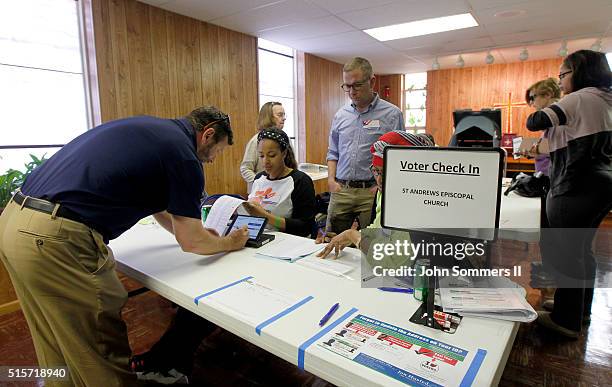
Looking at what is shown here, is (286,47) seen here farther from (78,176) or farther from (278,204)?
(78,176)

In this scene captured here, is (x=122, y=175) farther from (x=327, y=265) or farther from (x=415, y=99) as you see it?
(x=415, y=99)

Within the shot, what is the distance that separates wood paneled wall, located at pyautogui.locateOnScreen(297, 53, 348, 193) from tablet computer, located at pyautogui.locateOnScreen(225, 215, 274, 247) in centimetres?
449

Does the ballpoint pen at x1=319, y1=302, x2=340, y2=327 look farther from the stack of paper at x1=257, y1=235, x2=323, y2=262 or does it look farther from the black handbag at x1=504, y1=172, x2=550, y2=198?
the black handbag at x1=504, y1=172, x2=550, y2=198

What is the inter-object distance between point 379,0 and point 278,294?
326 centimetres

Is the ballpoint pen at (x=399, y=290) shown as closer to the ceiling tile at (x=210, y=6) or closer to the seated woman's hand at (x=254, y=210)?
the seated woman's hand at (x=254, y=210)

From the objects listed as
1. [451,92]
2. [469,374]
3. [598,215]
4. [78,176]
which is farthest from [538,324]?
[451,92]

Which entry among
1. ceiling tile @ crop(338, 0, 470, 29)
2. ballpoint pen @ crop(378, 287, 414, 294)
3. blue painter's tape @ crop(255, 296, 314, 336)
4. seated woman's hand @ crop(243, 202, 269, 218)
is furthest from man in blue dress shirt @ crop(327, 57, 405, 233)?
ceiling tile @ crop(338, 0, 470, 29)

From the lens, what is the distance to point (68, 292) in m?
1.17

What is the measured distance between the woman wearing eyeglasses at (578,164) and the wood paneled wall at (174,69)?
333 centimetres

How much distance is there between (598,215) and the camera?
6.34 feet

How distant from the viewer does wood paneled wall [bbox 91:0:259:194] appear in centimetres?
342

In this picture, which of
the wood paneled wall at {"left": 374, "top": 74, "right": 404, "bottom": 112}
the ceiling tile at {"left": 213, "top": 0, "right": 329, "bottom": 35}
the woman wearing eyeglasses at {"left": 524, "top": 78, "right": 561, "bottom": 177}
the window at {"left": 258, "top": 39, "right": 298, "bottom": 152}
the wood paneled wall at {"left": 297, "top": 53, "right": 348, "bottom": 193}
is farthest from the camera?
the wood paneled wall at {"left": 374, "top": 74, "right": 404, "bottom": 112}

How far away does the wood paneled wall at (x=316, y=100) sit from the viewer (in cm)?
597

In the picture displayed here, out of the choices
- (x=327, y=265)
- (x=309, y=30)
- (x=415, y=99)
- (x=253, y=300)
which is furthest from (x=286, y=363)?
(x=415, y=99)
